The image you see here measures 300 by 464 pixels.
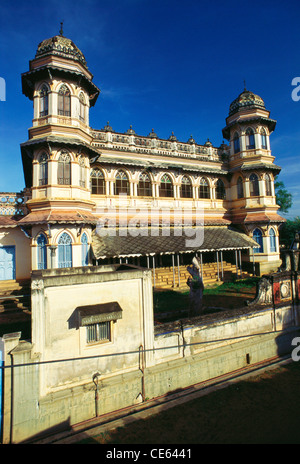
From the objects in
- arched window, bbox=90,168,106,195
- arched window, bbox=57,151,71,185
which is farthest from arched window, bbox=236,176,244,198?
arched window, bbox=57,151,71,185

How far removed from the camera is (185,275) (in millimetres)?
18078

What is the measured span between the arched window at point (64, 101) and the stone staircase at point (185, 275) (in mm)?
11483

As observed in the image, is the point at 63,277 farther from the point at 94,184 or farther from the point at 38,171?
the point at 94,184

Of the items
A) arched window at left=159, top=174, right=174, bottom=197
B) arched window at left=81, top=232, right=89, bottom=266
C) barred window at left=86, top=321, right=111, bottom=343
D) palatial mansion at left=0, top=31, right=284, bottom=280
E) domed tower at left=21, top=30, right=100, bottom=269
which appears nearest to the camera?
barred window at left=86, top=321, right=111, bottom=343

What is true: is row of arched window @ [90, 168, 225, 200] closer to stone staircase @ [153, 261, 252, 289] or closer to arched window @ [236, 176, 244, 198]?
arched window @ [236, 176, 244, 198]

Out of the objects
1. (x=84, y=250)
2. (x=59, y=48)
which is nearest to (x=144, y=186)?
(x=84, y=250)

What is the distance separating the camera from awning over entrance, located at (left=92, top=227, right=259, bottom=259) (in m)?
15.0

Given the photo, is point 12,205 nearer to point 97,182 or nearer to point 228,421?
point 97,182

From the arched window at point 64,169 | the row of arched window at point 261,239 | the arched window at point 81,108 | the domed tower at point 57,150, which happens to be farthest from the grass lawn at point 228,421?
the arched window at point 81,108

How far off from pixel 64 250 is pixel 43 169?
4701 millimetres

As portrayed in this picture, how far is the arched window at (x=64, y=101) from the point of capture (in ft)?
47.1

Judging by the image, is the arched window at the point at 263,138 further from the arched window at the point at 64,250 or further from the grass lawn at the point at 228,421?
the grass lawn at the point at 228,421

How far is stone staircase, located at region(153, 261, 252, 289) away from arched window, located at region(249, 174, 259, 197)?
607cm

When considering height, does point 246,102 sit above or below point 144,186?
above
